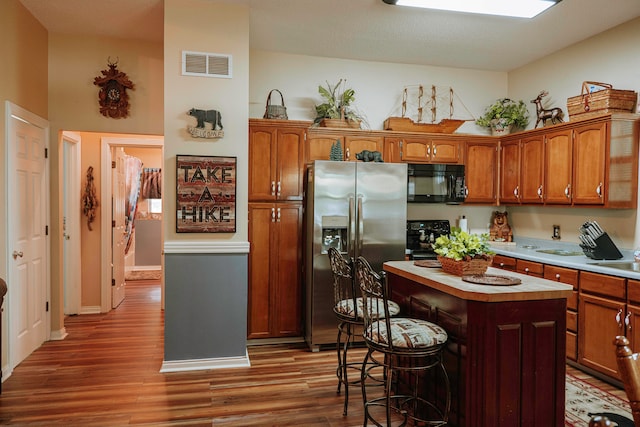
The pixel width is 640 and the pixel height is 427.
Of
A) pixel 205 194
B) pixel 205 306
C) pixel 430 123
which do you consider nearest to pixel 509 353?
pixel 205 306

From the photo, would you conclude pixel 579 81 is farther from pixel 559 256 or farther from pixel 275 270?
pixel 275 270

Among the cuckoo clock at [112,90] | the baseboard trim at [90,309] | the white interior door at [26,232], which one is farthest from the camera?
the baseboard trim at [90,309]

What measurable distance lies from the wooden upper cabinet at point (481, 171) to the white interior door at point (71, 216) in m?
4.51

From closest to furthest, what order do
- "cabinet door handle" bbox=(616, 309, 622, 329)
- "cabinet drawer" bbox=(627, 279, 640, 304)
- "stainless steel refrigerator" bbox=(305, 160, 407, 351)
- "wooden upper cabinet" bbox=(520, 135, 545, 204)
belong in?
1. "cabinet drawer" bbox=(627, 279, 640, 304)
2. "cabinet door handle" bbox=(616, 309, 622, 329)
3. "stainless steel refrigerator" bbox=(305, 160, 407, 351)
4. "wooden upper cabinet" bbox=(520, 135, 545, 204)

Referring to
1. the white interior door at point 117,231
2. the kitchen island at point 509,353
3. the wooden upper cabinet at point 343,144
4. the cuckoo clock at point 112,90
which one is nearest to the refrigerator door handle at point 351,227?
the wooden upper cabinet at point 343,144

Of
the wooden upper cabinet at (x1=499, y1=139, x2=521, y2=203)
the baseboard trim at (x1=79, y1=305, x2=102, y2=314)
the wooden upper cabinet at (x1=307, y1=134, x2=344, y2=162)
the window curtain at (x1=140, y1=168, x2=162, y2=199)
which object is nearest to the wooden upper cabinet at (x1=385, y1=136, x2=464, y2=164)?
the wooden upper cabinet at (x1=499, y1=139, x2=521, y2=203)

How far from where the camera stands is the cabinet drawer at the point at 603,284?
3.21 m

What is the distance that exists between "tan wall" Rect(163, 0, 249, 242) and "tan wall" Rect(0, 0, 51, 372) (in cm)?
120

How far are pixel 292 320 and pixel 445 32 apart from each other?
309 centimetres

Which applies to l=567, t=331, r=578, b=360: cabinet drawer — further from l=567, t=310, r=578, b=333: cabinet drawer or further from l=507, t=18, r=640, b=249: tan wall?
l=507, t=18, r=640, b=249: tan wall

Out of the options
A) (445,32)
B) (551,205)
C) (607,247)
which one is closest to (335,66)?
(445,32)

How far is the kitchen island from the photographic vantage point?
228cm

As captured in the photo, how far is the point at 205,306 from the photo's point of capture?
145 inches

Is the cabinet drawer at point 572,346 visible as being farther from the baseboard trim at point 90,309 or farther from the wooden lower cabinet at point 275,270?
the baseboard trim at point 90,309
